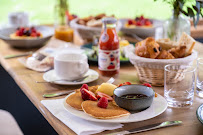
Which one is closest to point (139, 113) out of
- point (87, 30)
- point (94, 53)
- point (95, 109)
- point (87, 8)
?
point (95, 109)

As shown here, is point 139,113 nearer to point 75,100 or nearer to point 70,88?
point 75,100

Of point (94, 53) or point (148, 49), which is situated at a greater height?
point (148, 49)

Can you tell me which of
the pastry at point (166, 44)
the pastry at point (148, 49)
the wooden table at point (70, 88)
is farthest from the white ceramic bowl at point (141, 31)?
the pastry at point (148, 49)

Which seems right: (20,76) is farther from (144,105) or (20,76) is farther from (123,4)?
(123,4)

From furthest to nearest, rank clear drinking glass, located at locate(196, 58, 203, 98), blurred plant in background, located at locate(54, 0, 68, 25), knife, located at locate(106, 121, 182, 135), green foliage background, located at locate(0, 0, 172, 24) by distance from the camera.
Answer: green foliage background, located at locate(0, 0, 172, 24) < blurred plant in background, located at locate(54, 0, 68, 25) < clear drinking glass, located at locate(196, 58, 203, 98) < knife, located at locate(106, 121, 182, 135)

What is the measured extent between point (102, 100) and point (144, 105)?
0.14 m

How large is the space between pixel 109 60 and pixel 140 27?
0.92 meters

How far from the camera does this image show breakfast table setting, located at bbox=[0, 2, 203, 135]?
44.2 inches

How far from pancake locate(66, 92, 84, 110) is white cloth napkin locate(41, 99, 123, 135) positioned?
0.04 metres

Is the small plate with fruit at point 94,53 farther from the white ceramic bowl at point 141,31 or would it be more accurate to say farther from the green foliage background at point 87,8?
the green foliage background at point 87,8

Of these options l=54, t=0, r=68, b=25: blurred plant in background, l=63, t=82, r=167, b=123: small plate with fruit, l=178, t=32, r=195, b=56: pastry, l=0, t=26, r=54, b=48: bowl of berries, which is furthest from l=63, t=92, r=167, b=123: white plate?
l=54, t=0, r=68, b=25: blurred plant in background

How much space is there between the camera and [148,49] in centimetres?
148

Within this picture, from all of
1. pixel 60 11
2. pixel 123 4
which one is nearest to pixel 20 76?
pixel 60 11

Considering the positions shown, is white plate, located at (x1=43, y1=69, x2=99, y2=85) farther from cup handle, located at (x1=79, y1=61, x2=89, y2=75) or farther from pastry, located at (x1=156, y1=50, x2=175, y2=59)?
pastry, located at (x1=156, y1=50, x2=175, y2=59)
